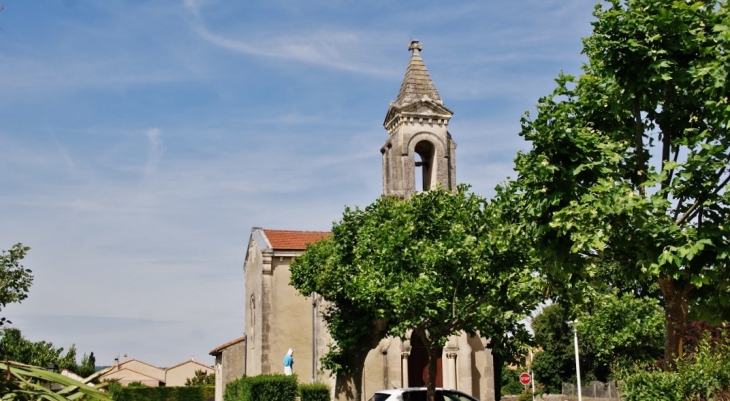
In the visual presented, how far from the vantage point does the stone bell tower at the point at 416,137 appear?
1357 inches

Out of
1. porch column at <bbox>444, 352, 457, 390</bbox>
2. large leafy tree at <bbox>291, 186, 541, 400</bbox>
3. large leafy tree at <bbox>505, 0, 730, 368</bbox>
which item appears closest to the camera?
large leafy tree at <bbox>505, 0, 730, 368</bbox>

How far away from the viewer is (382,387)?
1330 inches

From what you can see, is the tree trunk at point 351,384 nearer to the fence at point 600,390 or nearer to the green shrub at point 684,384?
the fence at point 600,390

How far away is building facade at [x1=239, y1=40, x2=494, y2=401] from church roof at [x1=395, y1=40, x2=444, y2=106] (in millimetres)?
47

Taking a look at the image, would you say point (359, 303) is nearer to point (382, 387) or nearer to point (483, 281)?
point (483, 281)

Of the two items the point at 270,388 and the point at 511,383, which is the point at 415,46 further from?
the point at 511,383

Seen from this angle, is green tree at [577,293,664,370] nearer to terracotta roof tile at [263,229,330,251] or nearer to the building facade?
the building facade

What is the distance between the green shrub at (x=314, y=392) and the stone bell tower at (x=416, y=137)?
9.48 meters

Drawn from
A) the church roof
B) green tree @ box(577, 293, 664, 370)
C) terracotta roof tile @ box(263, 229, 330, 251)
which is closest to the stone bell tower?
the church roof

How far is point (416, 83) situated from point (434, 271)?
1385 cm

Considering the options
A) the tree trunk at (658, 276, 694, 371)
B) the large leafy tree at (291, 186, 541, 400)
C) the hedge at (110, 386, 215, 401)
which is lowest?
the hedge at (110, 386, 215, 401)

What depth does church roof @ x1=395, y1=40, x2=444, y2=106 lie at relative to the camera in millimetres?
35344

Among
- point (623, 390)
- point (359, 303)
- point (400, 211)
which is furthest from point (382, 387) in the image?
point (623, 390)

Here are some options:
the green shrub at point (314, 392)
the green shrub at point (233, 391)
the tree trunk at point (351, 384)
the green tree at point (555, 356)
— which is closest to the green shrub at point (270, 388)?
the green shrub at point (314, 392)
